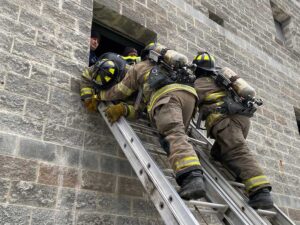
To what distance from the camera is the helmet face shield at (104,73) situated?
3.26 m

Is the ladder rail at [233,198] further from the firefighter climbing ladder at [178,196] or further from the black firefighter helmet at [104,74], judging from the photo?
the black firefighter helmet at [104,74]

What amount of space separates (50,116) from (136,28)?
2182 millimetres

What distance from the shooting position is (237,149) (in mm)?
3242

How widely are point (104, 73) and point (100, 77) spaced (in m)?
0.06

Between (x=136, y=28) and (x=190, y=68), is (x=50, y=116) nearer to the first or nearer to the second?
(x=190, y=68)

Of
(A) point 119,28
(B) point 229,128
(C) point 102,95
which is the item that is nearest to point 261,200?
(B) point 229,128

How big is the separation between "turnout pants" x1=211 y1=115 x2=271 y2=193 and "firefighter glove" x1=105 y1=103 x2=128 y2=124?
92 cm

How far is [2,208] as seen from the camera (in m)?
2.48

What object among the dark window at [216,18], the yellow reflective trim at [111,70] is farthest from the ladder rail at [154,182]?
the dark window at [216,18]

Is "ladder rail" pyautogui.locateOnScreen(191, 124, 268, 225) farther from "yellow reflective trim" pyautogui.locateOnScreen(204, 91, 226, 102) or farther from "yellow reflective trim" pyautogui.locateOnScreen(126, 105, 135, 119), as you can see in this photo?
"yellow reflective trim" pyautogui.locateOnScreen(126, 105, 135, 119)

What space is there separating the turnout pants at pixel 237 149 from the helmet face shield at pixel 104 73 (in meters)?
1.12

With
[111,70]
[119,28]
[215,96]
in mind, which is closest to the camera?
[111,70]

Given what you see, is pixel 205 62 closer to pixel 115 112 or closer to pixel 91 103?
pixel 115 112

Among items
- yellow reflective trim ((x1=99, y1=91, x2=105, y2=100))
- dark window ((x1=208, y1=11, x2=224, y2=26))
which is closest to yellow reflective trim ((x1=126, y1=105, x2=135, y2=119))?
yellow reflective trim ((x1=99, y1=91, x2=105, y2=100))
